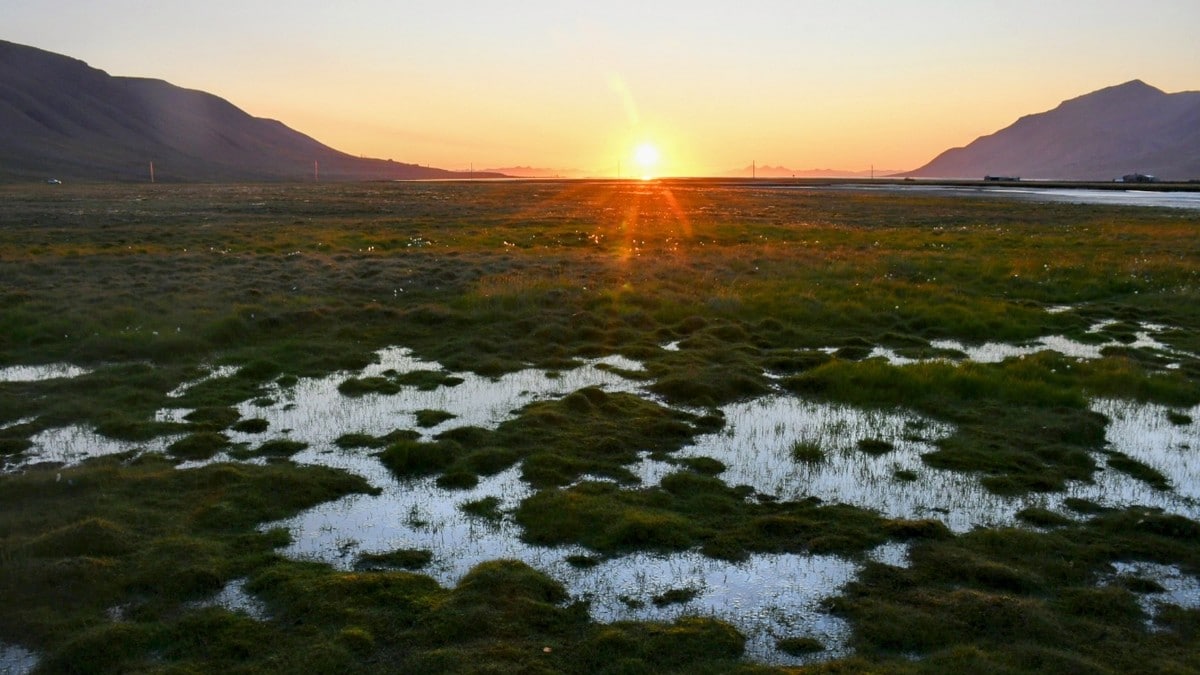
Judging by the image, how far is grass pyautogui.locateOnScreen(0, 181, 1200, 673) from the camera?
7.59m

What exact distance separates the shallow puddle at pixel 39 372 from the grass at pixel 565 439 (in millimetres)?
681

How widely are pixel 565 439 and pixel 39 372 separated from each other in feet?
41.8

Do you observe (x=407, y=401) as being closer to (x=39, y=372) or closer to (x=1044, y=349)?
(x=39, y=372)

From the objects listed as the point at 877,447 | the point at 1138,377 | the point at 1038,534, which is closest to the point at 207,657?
the point at 1038,534

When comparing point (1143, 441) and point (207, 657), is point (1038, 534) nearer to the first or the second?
point (1143, 441)

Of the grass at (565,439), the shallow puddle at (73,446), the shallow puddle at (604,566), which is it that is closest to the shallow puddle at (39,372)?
the grass at (565,439)

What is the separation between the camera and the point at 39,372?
58.2ft

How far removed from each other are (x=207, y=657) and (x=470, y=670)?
2425 millimetres

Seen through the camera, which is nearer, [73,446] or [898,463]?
[898,463]

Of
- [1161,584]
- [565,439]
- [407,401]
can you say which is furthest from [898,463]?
[407,401]

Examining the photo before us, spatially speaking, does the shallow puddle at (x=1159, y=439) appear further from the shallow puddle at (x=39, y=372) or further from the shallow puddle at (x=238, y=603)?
the shallow puddle at (x=39, y=372)

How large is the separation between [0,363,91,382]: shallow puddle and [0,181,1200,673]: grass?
2.23ft

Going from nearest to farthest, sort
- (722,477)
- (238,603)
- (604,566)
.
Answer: (238,603) < (604,566) < (722,477)

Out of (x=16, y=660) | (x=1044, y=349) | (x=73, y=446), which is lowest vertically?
(x=16, y=660)
